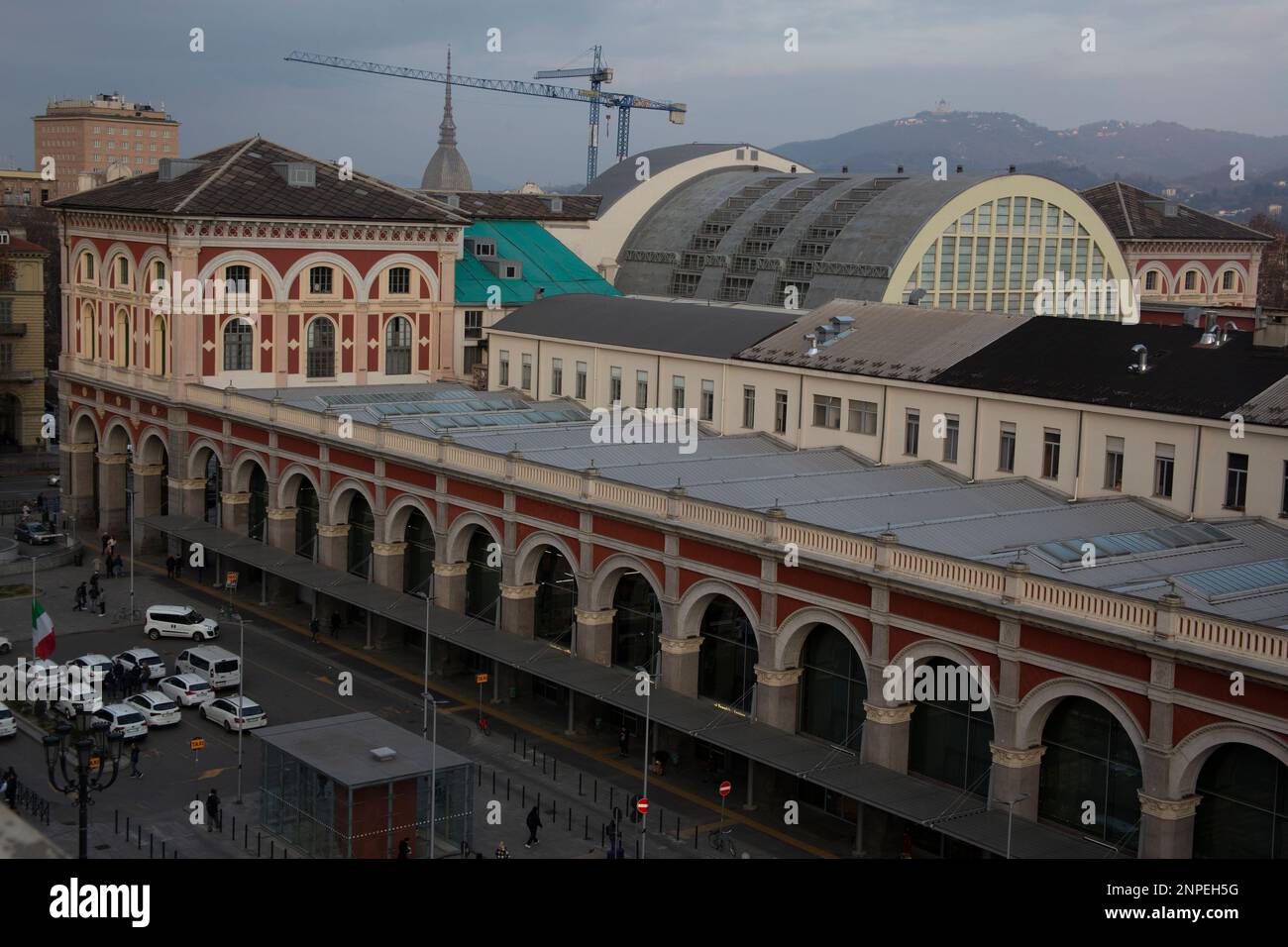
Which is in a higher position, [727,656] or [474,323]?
[474,323]

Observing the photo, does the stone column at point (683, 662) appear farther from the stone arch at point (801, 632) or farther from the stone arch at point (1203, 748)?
the stone arch at point (1203, 748)

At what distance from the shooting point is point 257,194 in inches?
A: 3516

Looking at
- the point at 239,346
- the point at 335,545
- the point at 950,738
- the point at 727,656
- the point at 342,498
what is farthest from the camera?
the point at 239,346

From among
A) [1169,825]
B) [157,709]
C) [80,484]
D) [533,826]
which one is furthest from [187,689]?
[80,484]

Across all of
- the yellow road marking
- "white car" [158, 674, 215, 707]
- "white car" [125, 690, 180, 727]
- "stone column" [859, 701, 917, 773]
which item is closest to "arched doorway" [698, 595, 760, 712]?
the yellow road marking

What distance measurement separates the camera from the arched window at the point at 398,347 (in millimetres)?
95144

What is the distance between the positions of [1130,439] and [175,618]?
1652 inches

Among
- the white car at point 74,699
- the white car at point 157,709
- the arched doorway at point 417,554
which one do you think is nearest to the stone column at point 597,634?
the arched doorway at point 417,554

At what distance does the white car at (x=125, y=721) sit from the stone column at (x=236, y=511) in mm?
26066

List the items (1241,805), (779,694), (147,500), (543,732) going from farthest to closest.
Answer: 1. (147,500)
2. (543,732)
3. (779,694)
4. (1241,805)

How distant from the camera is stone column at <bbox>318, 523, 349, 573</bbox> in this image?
251ft

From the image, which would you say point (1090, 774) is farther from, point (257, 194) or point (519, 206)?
point (519, 206)

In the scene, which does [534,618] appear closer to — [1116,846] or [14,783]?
[14,783]

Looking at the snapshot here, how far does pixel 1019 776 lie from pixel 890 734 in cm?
478
